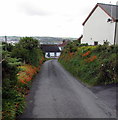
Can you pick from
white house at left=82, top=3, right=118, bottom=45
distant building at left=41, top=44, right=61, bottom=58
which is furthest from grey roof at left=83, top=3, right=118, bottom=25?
distant building at left=41, top=44, right=61, bottom=58

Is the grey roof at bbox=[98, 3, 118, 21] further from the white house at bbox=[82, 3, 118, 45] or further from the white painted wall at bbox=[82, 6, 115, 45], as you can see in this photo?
the white painted wall at bbox=[82, 6, 115, 45]

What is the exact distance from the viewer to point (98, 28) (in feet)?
69.1

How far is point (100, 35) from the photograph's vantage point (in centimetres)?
2056

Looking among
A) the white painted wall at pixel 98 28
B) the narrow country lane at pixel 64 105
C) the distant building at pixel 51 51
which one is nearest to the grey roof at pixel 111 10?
the white painted wall at pixel 98 28

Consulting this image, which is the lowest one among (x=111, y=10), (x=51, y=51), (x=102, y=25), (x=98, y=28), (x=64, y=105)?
(x=64, y=105)

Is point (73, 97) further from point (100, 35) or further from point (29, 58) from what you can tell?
point (100, 35)

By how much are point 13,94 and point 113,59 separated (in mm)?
9051

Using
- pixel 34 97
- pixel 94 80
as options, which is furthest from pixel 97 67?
pixel 34 97

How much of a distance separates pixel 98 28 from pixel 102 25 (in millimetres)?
1187

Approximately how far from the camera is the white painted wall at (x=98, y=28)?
18.5 meters

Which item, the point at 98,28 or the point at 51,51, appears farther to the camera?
the point at 51,51

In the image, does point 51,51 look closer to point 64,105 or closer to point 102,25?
point 102,25

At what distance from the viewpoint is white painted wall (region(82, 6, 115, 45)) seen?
60.8 ft

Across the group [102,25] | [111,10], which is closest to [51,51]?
[102,25]
